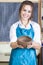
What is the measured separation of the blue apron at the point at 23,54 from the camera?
3.21 feet

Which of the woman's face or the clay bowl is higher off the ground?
the woman's face

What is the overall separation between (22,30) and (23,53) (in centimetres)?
14

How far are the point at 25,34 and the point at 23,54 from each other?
12 centimetres

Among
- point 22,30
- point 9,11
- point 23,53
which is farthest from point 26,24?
point 9,11

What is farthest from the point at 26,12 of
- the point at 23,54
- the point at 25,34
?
the point at 23,54

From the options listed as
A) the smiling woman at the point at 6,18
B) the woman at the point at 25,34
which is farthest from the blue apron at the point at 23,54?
the smiling woman at the point at 6,18

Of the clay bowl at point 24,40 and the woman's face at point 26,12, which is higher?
the woman's face at point 26,12

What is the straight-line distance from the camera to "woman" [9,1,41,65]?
979 mm

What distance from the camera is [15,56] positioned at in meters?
0.99

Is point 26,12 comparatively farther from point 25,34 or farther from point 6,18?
point 6,18

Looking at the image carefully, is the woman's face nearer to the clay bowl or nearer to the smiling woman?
→ the clay bowl

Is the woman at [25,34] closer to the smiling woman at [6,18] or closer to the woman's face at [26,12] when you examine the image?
the woman's face at [26,12]

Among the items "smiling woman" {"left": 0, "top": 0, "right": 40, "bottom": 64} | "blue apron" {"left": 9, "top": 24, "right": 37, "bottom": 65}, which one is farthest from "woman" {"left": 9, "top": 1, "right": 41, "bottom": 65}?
"smiling woman" {"left": 0, "top": 0, "right": 40, "bottom": 64}

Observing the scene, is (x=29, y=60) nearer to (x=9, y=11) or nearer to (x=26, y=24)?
(x=26, y=24)
